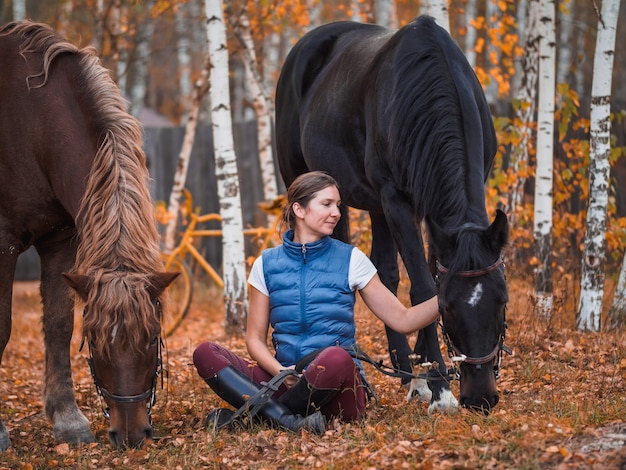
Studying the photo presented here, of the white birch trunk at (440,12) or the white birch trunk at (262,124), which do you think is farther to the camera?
the white birch trunk at (262,124)

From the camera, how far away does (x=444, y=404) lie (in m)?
4.13

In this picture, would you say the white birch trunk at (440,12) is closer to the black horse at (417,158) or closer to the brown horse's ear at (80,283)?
the black horse at (417,158)

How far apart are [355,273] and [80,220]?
139cm

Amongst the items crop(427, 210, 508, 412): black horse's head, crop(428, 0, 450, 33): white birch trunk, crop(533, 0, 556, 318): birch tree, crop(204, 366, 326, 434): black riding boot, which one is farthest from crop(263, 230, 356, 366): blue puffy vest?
crop(428, 0, 450, 33): white birch trunk

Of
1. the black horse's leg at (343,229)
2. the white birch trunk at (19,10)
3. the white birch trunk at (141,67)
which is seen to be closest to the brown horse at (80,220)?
the black horse's leg at (343,229)

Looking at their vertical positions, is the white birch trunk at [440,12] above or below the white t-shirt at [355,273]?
above

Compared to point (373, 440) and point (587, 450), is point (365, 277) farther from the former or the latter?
point (587, 450)

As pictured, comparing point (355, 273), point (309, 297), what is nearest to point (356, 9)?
point (355, 273)

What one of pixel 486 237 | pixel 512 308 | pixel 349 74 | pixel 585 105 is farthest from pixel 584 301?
pixel 585 105

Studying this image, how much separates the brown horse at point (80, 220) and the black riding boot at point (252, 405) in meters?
0.50

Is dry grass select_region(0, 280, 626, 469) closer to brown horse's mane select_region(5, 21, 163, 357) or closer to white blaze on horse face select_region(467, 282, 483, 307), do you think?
white blaze on horse face select_region(467, 282, 483, 307)

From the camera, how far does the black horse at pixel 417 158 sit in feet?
11.6

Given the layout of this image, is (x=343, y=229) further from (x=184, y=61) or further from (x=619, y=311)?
(x=184, y=61)

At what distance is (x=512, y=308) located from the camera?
681 centimetres
